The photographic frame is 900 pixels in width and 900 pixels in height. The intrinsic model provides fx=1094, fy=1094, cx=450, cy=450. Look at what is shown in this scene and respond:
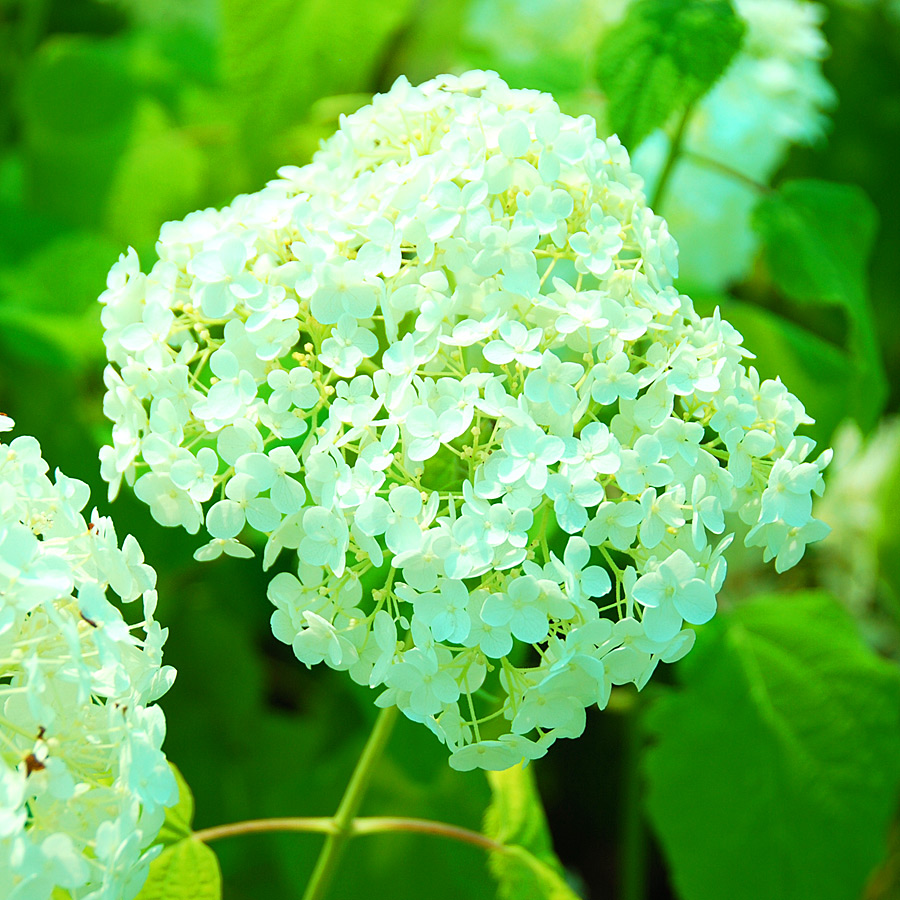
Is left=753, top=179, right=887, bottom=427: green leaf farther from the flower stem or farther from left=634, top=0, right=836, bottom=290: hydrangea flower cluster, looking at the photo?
the flower stem

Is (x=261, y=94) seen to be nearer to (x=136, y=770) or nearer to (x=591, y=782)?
(x=136, y=770)

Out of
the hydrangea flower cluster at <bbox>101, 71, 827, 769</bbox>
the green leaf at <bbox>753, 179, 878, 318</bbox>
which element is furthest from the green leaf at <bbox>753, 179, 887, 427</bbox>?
the hydrangea flower cluster at <bbox>101, 71, 827, 769</bbox>

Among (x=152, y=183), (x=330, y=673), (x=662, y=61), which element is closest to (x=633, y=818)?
(x=330, y=673)

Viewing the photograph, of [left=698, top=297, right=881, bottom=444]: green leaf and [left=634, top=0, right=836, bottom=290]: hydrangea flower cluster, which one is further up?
[left=634, top=0, right=836, bottom=290]: hydrangea flower cluster

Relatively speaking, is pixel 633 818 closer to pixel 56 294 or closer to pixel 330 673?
pixel 330 673

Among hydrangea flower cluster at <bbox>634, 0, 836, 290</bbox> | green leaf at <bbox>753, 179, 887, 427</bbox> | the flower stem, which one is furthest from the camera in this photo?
hydrangea flower cluster at <bbox>634, 0, 836, 290</bbox>

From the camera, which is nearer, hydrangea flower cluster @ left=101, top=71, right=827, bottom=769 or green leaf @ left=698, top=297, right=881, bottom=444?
hydrangea flower cluster @ left=101, top=71, right=827, bottom=769

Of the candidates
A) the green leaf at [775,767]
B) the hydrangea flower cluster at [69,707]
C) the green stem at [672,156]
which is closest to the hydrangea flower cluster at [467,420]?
the hydrangea flower cluster at [69,707]

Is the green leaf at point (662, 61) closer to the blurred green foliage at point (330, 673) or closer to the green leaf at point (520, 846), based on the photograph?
the blurred green foliage at point (330, 673)
